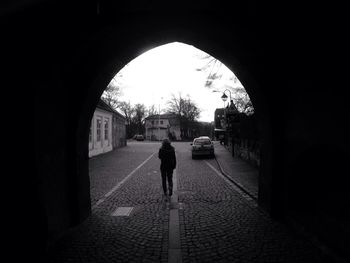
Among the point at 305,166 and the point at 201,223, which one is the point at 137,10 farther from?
the point at 305,166

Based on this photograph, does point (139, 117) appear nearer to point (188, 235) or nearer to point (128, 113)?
point (128, 113)

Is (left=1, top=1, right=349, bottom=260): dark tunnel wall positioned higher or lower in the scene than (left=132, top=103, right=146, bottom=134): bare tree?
lower

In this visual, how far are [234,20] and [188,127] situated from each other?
214 ft

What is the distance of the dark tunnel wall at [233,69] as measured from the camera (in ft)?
13.5

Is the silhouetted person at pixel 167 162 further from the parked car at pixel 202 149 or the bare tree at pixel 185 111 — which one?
the bare tree at pixel 185 111

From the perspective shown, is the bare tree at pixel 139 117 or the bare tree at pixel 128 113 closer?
the bare tree at pixel 128 113

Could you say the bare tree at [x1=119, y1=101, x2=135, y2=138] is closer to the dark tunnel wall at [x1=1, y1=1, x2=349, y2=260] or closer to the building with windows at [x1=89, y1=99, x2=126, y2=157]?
the building with windows at [x1=89, y1=99, x2=126, y2=157]

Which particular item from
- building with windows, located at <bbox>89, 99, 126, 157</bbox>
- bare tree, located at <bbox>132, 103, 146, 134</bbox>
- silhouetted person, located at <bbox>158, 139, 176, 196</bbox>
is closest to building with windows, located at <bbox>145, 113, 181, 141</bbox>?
bare tree, located at <bbox>132, 103, 146, 134</bbox>

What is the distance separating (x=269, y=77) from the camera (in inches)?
246

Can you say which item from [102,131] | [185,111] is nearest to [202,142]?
[102,131]

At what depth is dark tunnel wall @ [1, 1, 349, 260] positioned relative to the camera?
4.12m

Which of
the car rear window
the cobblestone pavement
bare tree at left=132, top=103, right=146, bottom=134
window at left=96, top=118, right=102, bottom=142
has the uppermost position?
bare tree at left=132, top=103, right=146, bottom=134

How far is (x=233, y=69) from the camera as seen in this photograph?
280 inches

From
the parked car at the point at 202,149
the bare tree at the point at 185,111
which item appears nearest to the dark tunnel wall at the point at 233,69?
the parked car at the point at 202,149
